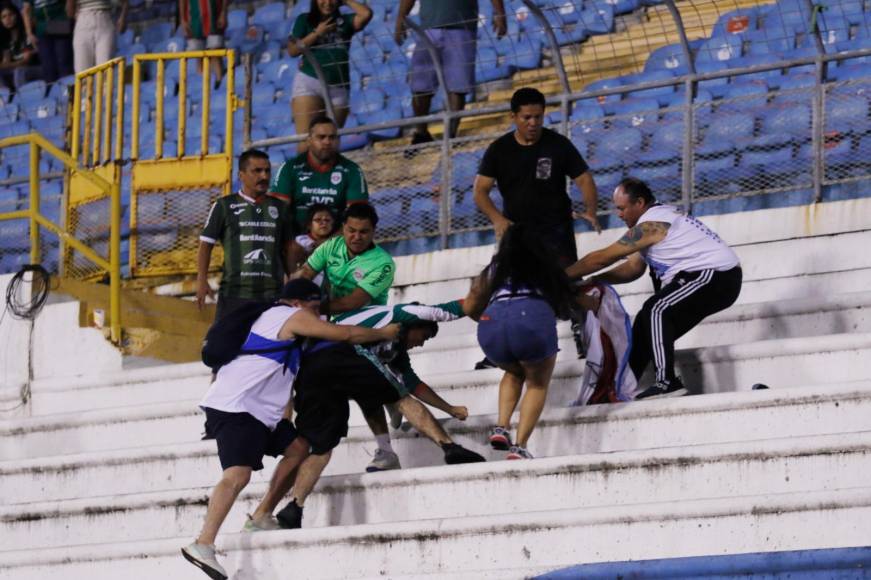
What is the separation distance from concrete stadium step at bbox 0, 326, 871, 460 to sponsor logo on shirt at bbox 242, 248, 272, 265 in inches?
33.9

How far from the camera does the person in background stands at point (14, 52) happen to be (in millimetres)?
20516

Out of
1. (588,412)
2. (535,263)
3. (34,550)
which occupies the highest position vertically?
(535,263)

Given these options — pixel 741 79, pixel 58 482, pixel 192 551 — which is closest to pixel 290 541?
pixel 192 551

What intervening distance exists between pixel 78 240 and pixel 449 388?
12.8 feet

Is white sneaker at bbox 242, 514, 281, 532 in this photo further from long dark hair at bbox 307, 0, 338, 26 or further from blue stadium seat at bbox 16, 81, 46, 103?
blue stadium seat at bbox 16, 81, 46, 103

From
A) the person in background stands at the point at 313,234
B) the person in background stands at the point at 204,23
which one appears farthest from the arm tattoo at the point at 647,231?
the person in background stands at the point at 204,23

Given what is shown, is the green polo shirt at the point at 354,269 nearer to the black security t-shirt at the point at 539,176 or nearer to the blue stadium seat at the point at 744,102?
the black security t-shirt at the point at 539,176

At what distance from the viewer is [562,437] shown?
10328 mm

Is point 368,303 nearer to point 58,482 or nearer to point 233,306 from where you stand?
point 233,306

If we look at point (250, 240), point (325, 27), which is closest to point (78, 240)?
point (325, 27)

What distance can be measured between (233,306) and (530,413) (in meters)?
2.48

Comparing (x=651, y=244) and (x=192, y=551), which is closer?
(x=192, y=551)

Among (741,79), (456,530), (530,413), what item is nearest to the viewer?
(456,530)

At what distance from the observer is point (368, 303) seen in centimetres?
1079
